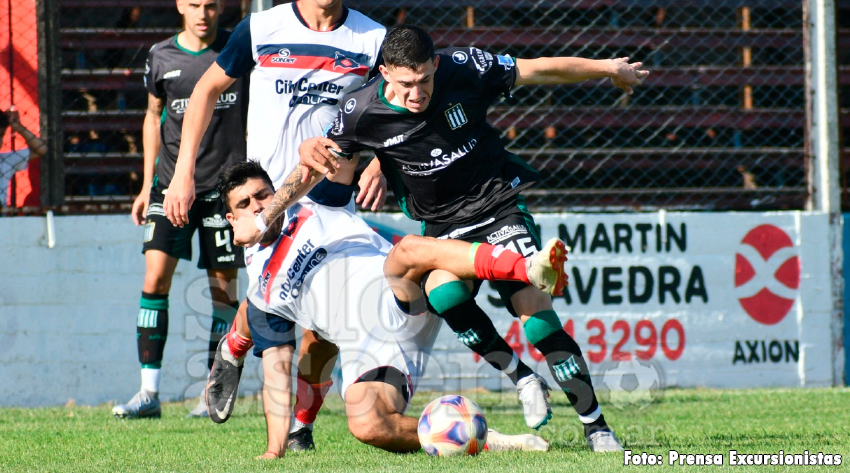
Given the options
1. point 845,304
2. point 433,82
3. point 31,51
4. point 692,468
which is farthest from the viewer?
point 845,304

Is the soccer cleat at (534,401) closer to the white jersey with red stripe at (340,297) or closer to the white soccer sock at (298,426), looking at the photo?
the white jersey with red stripe at (340,297)

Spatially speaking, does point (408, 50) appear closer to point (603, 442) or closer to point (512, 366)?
point (512, 366)

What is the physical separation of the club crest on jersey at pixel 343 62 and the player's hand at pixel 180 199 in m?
0.93

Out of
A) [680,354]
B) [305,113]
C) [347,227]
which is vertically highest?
[305,113]

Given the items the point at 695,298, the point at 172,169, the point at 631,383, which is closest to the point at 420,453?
the point at 172,169

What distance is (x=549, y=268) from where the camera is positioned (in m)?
3.64

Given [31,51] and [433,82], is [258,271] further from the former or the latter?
[31,51]

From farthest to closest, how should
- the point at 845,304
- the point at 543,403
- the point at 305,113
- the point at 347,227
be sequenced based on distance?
the point at 845,304 → the point at 305,113 → the point at 347,227 → the point at 543,403

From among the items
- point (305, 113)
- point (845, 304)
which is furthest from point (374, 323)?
point (845, 304)

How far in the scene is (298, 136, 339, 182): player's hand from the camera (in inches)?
164

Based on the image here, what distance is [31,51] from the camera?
6.85 meters

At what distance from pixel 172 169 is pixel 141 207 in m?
0.44

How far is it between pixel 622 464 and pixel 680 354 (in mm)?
3756

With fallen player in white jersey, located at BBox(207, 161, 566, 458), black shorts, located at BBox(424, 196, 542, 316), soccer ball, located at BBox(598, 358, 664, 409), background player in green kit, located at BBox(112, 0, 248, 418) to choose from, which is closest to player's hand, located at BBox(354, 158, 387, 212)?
fallen player in white jersey, located at BBox(207, 161, 566, 458)
